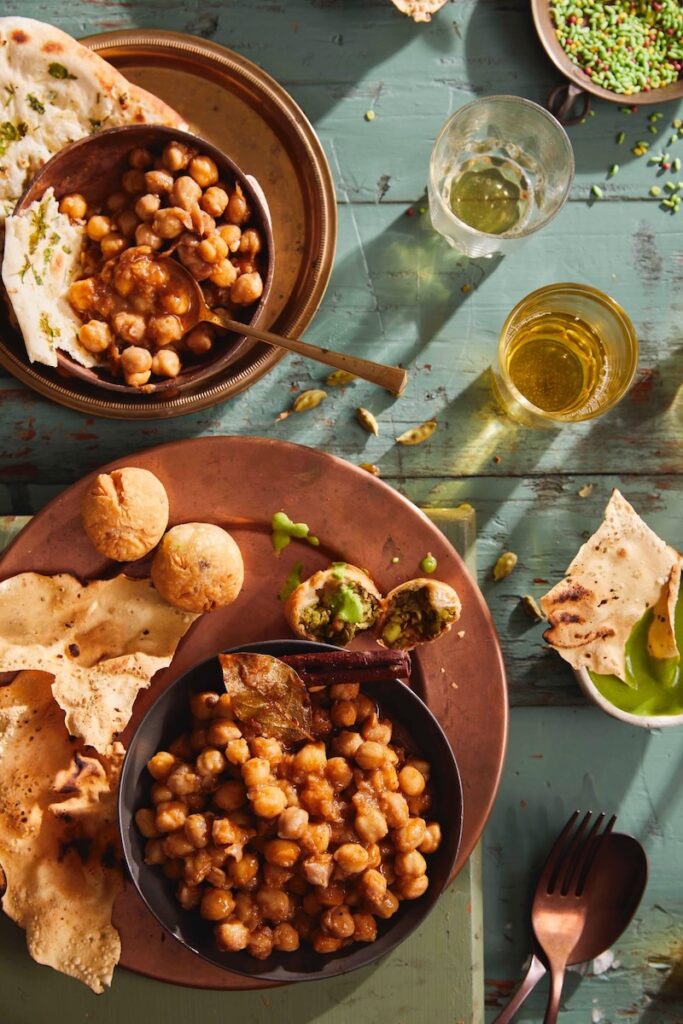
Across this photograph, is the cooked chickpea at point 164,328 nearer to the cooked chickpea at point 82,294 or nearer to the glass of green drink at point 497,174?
the cooked chickpea at point 82,294

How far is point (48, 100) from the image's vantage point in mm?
2037

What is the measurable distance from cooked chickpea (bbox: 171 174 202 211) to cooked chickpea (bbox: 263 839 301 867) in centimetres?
137

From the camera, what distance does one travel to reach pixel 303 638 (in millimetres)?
2004

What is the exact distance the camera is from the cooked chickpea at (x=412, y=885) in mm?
1847

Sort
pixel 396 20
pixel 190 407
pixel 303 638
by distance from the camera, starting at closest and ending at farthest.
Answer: pixel 303 638
pixel 190 407
pixel 396 20

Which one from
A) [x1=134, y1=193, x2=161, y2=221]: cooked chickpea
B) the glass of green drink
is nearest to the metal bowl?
the glass of green drink

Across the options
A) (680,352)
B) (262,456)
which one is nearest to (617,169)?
(680,352)

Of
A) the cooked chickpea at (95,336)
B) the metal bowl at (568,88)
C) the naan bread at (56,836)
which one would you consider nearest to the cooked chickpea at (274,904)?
the naan bread at (56,836)

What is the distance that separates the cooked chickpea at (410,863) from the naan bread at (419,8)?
195 cm

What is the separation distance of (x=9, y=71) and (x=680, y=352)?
1.75 metres

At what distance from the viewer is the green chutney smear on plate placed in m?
2.20

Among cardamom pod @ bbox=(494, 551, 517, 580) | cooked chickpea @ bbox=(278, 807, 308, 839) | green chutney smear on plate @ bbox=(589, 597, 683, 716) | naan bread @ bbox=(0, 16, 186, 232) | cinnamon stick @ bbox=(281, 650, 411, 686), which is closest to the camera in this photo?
cooked chickpea @ bbox=(278, 807, 308, 839)

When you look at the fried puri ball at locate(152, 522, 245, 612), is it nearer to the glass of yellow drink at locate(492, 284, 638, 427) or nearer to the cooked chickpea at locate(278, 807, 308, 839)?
the cooked chickpea at locate(278, 807, 308, 839)

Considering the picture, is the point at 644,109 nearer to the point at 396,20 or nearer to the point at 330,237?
the point at 396,20
